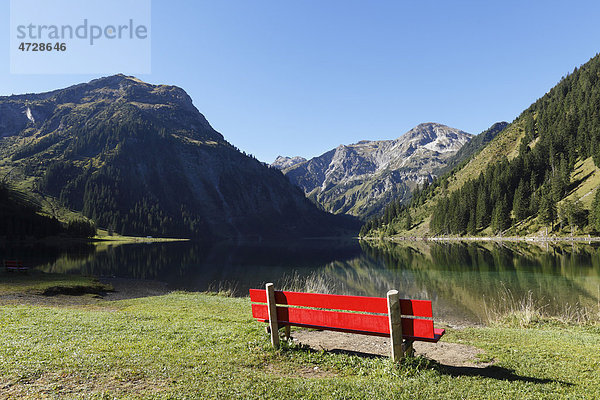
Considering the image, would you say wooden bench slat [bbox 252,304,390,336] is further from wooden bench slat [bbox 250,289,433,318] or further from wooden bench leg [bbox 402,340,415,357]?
wooden bench leg [bbox 402,340,415,357]

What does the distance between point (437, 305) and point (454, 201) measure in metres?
165

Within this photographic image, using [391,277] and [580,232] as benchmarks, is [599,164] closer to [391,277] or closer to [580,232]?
[580,232]

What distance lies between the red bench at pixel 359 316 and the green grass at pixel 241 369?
91 cm

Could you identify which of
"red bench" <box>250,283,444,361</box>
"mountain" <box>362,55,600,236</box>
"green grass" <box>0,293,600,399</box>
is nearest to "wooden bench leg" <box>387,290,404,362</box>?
"red bench" <box>250,283,444,361</box>

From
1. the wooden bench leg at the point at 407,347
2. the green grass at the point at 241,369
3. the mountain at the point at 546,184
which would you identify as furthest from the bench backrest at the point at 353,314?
the mountain at the point at 546,184

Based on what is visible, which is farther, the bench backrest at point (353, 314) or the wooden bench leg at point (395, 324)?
the bench backrest at point (353, 314)

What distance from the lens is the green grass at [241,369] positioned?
800 centimetres

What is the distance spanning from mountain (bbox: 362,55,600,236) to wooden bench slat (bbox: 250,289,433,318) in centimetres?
12921

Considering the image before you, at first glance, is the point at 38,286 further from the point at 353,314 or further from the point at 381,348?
the point at 353,314

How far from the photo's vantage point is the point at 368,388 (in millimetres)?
8227

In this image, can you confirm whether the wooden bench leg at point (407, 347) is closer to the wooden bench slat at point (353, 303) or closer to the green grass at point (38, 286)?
the wooden bench slat at point (353, 303)

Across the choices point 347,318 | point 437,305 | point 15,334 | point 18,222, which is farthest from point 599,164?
point 18,222

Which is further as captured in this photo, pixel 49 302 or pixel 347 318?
pixel 49 302

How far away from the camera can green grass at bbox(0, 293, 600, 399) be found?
26.2 feet
